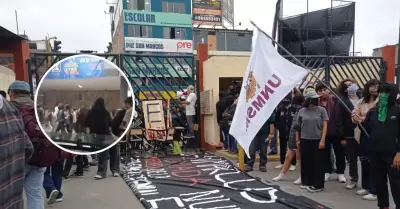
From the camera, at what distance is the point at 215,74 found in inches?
342

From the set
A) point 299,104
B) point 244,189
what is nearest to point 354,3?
point 299,104

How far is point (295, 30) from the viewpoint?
516 inches

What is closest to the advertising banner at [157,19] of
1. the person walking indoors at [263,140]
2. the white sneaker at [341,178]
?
the person walking indoors at [263,140]

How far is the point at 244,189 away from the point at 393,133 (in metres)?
2.15

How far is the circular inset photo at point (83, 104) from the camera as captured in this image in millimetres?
2840

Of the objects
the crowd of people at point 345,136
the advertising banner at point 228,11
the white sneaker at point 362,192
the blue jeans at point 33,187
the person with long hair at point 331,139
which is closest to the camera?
the blue jeans at point 33,187

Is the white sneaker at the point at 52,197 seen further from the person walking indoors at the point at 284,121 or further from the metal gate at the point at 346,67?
the metal gate at the point at 346,67

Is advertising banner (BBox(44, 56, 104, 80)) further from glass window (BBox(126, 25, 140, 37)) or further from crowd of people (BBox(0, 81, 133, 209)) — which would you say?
glass window (BBox(126, 25, 140, 37))

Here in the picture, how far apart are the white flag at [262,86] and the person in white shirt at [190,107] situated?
4212 millimetres

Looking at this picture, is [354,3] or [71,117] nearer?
[71,117]

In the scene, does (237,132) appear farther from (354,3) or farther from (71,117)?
(354,3)

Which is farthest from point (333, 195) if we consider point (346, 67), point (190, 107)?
point (346, 67)

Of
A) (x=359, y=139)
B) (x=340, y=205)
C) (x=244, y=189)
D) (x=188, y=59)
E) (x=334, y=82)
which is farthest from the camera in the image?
(x=334, y=82)

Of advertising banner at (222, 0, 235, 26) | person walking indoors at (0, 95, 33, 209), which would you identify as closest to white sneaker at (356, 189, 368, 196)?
person walking indoors at (0, 95, 33, 209)
